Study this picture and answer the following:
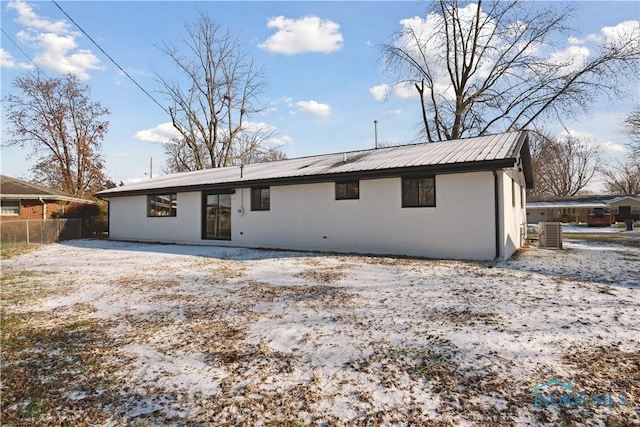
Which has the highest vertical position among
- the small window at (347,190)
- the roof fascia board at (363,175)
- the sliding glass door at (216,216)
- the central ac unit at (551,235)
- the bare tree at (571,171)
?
the bare tree at (571,171)

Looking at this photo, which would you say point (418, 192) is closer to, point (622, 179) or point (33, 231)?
point (33, 231)

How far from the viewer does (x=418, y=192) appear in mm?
9508

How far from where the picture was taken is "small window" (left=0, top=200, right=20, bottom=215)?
17.0 meters

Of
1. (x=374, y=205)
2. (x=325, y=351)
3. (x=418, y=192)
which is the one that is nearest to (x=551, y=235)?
(x=418, y=192)

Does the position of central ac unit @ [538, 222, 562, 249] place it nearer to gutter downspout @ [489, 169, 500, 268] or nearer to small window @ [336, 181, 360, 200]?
gutter downspout @ [489, 169, 500, 268]

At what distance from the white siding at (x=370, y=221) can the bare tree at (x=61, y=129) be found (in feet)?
60.1

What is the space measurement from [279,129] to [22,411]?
93.5 feet

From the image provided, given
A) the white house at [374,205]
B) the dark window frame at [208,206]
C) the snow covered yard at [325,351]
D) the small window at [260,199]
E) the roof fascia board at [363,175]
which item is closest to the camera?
the snow covered yard at [325,351]

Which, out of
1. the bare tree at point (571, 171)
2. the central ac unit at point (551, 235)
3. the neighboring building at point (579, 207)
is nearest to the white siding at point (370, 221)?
the central ac unit at point (551, 235)

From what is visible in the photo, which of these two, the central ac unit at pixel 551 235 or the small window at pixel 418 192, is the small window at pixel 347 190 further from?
the central ac unit at pixel 551 235

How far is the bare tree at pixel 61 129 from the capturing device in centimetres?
2408

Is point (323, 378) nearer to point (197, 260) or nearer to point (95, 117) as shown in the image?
point (197, 260)

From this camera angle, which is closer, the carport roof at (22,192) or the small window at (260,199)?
the small window at (260,199)

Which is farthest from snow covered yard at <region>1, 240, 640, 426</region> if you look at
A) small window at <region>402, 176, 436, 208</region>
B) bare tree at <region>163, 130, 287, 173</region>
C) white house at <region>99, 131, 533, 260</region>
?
bare tree at <region>163, 130, 287, 173</region>
